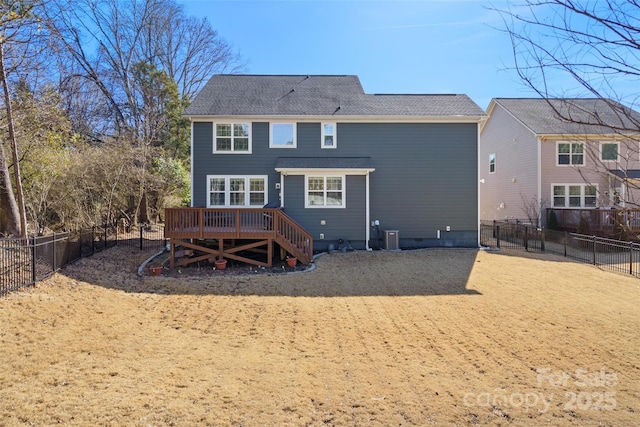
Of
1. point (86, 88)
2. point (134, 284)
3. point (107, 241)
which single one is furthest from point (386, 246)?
point (86, 88)

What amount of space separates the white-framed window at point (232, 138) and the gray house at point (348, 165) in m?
0.04

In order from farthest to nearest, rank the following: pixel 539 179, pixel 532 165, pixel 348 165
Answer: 1. pixel 532 165
2. pixel 539 179
3. pixel 348 165

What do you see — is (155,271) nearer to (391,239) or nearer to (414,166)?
(391,239)

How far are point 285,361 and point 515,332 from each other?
3997 mm

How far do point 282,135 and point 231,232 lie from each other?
5.34 m

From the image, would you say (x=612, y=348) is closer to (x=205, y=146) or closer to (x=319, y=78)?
(x=205, y=146)

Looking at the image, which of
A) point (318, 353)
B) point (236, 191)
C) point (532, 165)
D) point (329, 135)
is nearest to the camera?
point (318, 353)

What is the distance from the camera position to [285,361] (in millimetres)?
4766

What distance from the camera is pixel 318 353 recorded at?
506cm

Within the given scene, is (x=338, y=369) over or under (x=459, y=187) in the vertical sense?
under

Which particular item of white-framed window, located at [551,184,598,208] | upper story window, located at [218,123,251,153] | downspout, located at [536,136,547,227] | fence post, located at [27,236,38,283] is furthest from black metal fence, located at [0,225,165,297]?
white-framed window, located at [551,184,598,208]

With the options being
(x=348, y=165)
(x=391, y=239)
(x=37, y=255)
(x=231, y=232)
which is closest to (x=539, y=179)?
(x=391, y=239)

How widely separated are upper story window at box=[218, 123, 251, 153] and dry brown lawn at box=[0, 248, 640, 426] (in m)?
6.69

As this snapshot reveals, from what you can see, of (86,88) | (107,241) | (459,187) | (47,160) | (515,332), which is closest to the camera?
(515,332)
